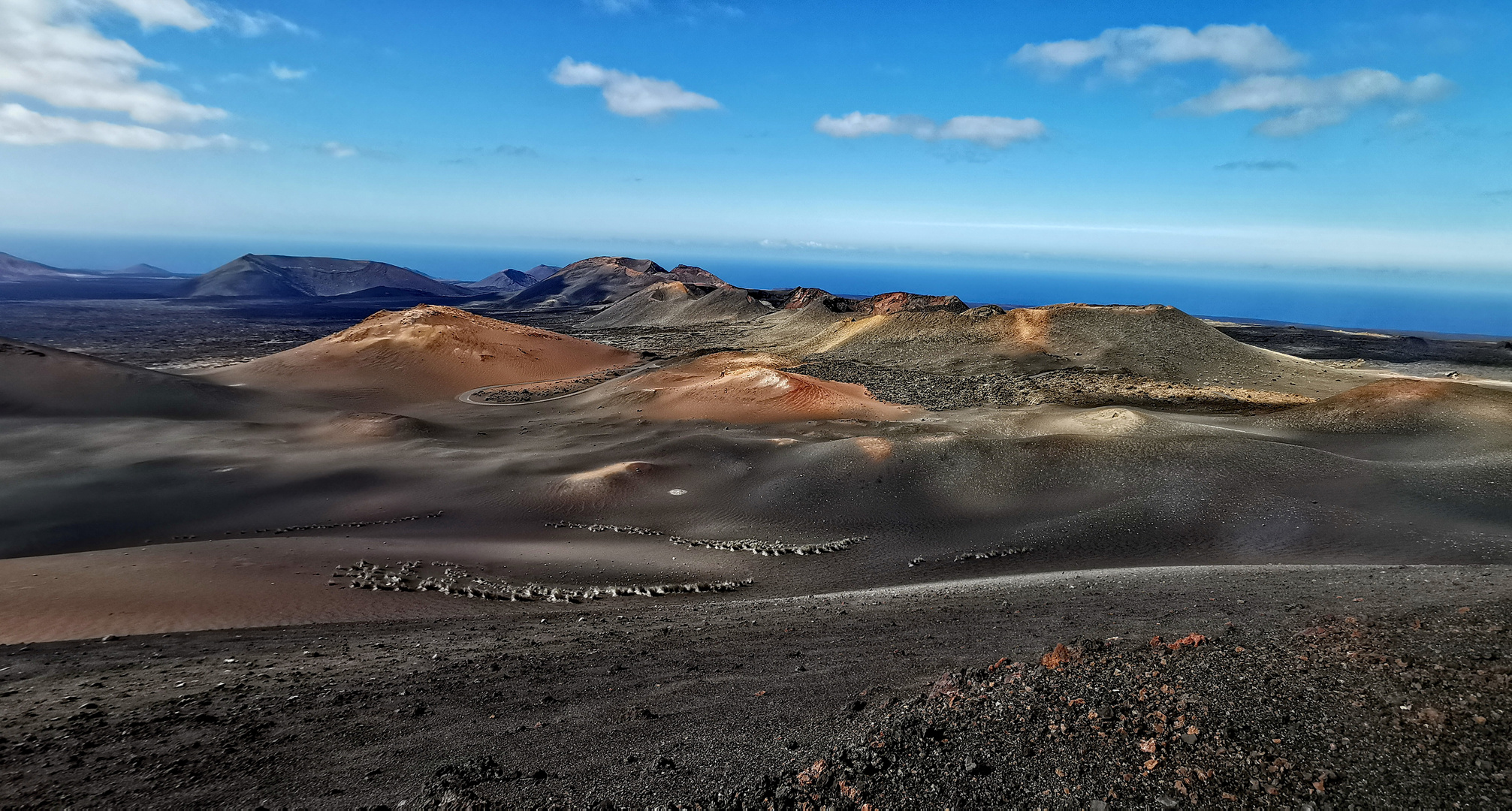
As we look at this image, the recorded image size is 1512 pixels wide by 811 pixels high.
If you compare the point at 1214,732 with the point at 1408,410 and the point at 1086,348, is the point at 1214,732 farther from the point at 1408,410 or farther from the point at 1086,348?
the point at 1086,348

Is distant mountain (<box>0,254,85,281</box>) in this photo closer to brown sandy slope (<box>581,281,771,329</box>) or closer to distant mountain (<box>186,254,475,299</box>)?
distant mountain (<box>186,254,475,299</box>)

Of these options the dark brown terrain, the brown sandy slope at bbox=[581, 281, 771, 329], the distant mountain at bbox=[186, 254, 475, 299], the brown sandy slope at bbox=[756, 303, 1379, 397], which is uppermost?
the distant mountain at bbox=[186, 254, 475, 299]

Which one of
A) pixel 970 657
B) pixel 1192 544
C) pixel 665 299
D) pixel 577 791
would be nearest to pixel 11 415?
pixel 577 791

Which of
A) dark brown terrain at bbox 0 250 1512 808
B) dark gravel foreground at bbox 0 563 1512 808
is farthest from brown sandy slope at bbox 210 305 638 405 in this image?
dark gravel foreground at bbox 0 563 1512 808

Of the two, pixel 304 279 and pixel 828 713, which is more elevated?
pixel 304 279

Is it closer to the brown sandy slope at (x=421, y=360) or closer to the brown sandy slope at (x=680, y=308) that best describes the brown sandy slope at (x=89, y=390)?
the brown sandy slope at (x=421, y=360)

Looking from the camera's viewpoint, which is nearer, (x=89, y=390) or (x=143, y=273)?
(x=89, y=390)

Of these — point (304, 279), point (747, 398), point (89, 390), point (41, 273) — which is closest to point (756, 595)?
point (747, 398)

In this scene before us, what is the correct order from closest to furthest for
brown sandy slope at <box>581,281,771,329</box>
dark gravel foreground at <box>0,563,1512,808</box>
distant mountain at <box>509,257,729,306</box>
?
1. dark gravel foreground at <box>0,563,1512,808</box>
2. brown sandy slope at <box>581,281,771,329</box>
3. distant mountain at <box>509,257,729,306</box>

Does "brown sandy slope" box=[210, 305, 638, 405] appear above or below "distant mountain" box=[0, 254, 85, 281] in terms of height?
below
